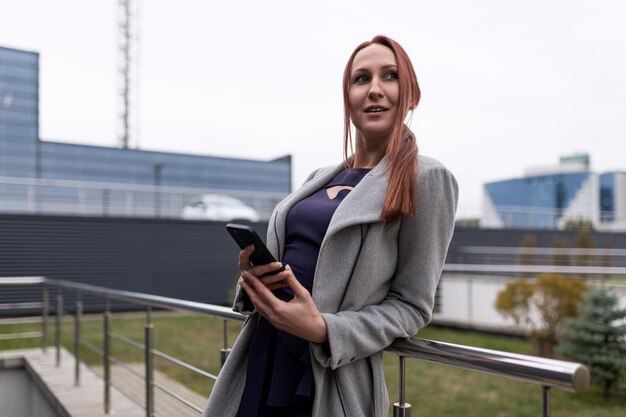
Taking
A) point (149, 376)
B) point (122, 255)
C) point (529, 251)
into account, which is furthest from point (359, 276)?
point (529, 251)

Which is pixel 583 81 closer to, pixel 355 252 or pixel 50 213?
pixel 50 213

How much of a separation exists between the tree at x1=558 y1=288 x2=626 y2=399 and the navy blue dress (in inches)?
220

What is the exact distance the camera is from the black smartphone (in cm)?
107

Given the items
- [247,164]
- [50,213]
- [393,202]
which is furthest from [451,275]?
[247,164]

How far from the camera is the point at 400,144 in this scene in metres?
1.23

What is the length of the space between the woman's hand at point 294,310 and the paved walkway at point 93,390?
2.33 m

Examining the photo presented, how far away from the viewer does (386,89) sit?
49.7 inches

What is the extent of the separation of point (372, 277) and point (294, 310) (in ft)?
0.62

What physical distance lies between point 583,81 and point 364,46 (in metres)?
17.1

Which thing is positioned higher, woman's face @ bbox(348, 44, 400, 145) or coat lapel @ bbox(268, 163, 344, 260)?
woman's face @ bbox(348, 44, 400, 145)

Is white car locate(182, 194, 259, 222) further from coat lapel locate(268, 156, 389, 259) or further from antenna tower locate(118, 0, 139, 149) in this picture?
antenna tower locate(118, 0, 139, 149)

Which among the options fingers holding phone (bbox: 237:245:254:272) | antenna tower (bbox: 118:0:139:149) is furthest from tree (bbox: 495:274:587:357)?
antenna tower (bbox: 118:0:139:149)

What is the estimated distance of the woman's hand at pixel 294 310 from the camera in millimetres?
1059

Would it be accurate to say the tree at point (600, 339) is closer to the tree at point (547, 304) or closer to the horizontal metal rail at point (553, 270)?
the tree at point (547, 304)
